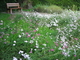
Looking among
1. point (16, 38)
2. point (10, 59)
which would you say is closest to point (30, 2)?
point (16, 38)

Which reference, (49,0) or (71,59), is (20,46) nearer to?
(71,59)

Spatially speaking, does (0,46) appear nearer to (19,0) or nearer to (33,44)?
(33,44)

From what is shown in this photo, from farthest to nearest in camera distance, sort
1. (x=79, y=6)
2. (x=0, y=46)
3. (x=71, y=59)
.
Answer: (x=79, y=6), (x=0, y=46), (x=71, y=59)

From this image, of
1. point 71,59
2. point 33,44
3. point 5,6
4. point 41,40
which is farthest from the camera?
point 5,6

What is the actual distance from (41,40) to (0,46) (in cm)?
106

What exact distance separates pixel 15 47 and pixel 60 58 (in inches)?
42.4

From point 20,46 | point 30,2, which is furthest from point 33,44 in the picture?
point 30,2

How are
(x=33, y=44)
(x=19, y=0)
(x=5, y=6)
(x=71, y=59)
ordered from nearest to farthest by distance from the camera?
(x=71, y=59), (x=33, y=44), (x=5, y=6), (x=19, y=0)

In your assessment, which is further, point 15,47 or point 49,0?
point 49,0

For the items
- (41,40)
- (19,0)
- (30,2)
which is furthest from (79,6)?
(41,40)

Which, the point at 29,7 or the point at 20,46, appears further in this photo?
the point at 29,7

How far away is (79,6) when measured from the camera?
14172mm

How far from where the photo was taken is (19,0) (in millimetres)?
13227

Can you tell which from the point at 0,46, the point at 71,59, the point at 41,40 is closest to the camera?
the point at 71,59
